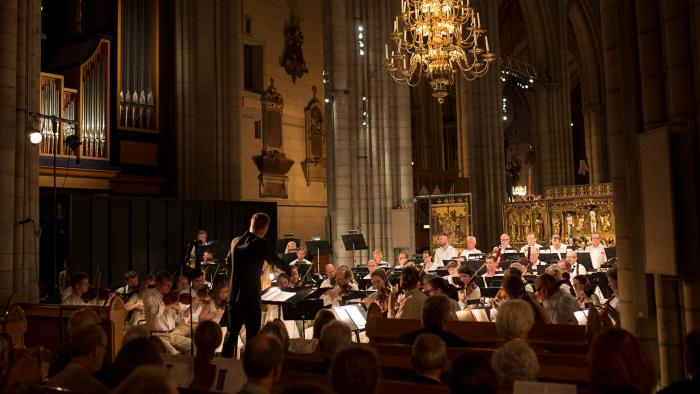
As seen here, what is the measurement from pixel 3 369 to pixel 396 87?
49.6 ft

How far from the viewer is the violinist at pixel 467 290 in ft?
33.0

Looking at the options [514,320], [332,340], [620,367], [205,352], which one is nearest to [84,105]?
[205,352]

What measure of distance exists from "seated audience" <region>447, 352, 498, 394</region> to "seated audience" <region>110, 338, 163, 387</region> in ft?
5.27

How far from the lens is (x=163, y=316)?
8688mm

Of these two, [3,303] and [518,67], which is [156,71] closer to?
[3,303]

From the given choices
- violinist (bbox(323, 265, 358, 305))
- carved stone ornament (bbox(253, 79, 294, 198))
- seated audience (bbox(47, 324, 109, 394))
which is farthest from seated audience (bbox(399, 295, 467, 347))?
carved stone ornament (bbox(253, 79, 294, 198))

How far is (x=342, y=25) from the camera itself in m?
18.2

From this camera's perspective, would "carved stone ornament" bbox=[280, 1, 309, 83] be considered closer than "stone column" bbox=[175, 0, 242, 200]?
No

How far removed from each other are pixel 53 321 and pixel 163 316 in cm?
128

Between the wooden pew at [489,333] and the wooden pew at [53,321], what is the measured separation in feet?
9.39

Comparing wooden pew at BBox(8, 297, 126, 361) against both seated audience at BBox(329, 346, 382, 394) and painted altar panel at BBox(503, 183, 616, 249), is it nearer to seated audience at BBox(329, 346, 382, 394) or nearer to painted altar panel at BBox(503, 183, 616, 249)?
seated audience at BBox(329, 346, 382, 394)

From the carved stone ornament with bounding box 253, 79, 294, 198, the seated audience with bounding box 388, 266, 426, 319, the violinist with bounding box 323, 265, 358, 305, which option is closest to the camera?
the seated audience with bounding box 388, 266, 426, 319

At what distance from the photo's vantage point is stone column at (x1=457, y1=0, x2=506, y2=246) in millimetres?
22625

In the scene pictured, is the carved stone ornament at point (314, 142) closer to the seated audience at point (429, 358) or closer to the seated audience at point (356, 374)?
the seated audience at point (429, 358)
